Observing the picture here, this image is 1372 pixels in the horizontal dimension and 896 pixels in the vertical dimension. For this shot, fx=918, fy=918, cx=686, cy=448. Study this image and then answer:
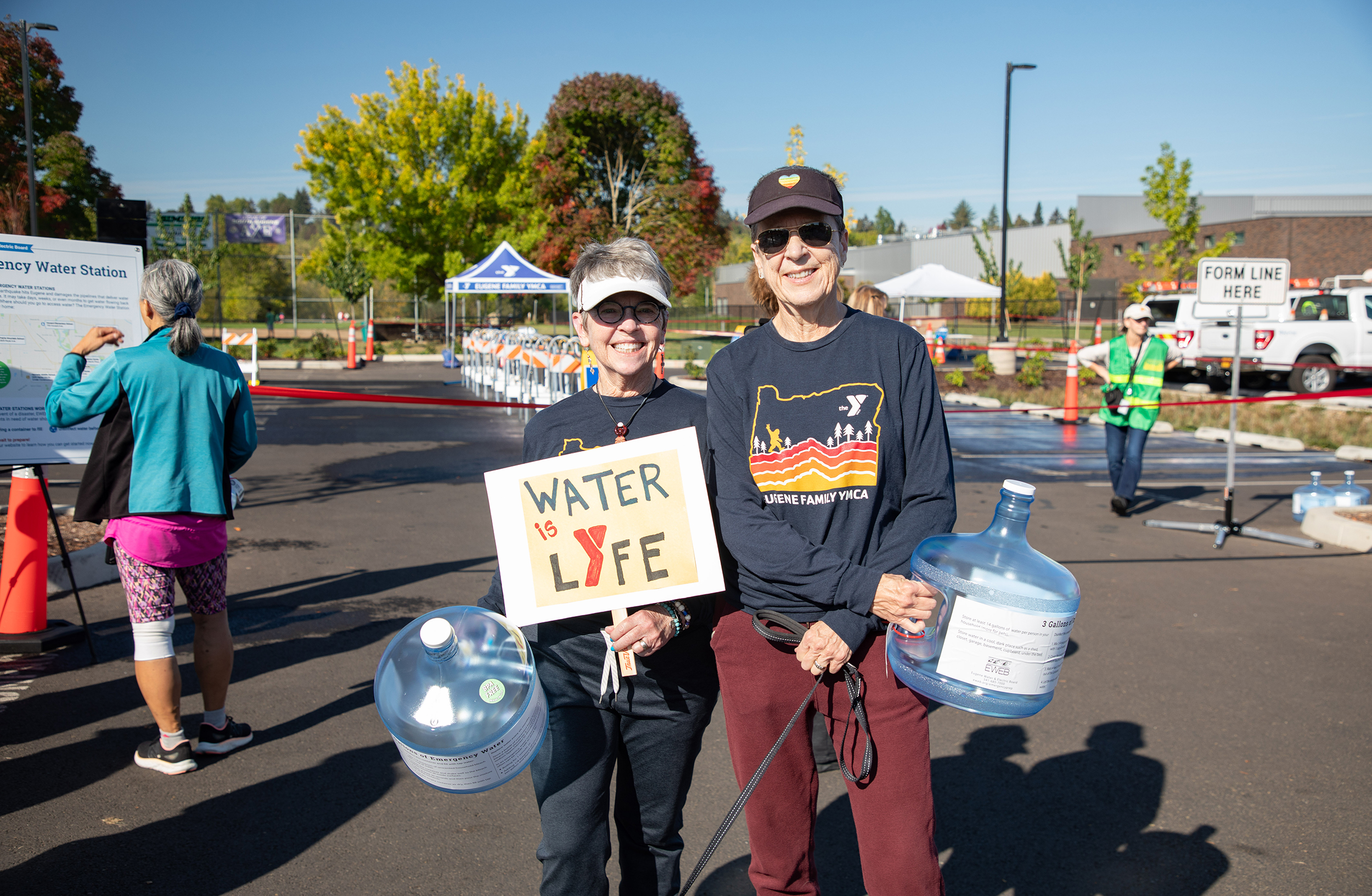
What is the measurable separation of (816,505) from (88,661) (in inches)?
182

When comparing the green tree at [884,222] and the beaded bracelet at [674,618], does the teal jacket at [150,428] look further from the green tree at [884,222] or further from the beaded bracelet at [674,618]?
the green tree at [884,222]

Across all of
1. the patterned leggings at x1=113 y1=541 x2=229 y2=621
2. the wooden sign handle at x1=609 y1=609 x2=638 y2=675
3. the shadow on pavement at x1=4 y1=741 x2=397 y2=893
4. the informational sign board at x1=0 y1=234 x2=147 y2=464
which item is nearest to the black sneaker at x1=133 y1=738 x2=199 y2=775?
the shadow on pavement at x1=4 y1=741 x2=397 y2=893

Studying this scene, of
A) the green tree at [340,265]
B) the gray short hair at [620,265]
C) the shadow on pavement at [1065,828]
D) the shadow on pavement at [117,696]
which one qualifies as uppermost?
the green tree at [340,265]

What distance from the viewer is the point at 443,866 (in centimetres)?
320

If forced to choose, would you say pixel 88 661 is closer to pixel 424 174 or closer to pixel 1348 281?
pixel 1348 281

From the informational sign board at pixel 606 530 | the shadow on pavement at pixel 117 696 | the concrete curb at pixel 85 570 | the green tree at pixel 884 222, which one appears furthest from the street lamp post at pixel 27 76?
the green tree at pixel 884 222

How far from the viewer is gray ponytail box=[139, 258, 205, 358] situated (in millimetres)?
3656

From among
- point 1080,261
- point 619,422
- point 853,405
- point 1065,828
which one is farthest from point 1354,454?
point 1080,261

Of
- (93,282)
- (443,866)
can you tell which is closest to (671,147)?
(93,282)

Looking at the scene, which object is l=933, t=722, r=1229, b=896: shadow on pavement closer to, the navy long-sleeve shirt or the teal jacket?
the navy long-sleeve shirt

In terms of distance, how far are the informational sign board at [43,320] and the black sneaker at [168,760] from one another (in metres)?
1.90

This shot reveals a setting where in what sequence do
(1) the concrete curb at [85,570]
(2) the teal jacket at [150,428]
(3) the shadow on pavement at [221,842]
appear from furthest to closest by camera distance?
(1) the concrete curb at [85,570]
(2) the teal jacket at [150,428]
(3) the shadow on pavement at [221,842]

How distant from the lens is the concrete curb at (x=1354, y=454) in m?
12.8

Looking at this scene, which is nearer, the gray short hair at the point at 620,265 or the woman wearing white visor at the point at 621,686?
the woman wearing white visor at the point at 621,686
